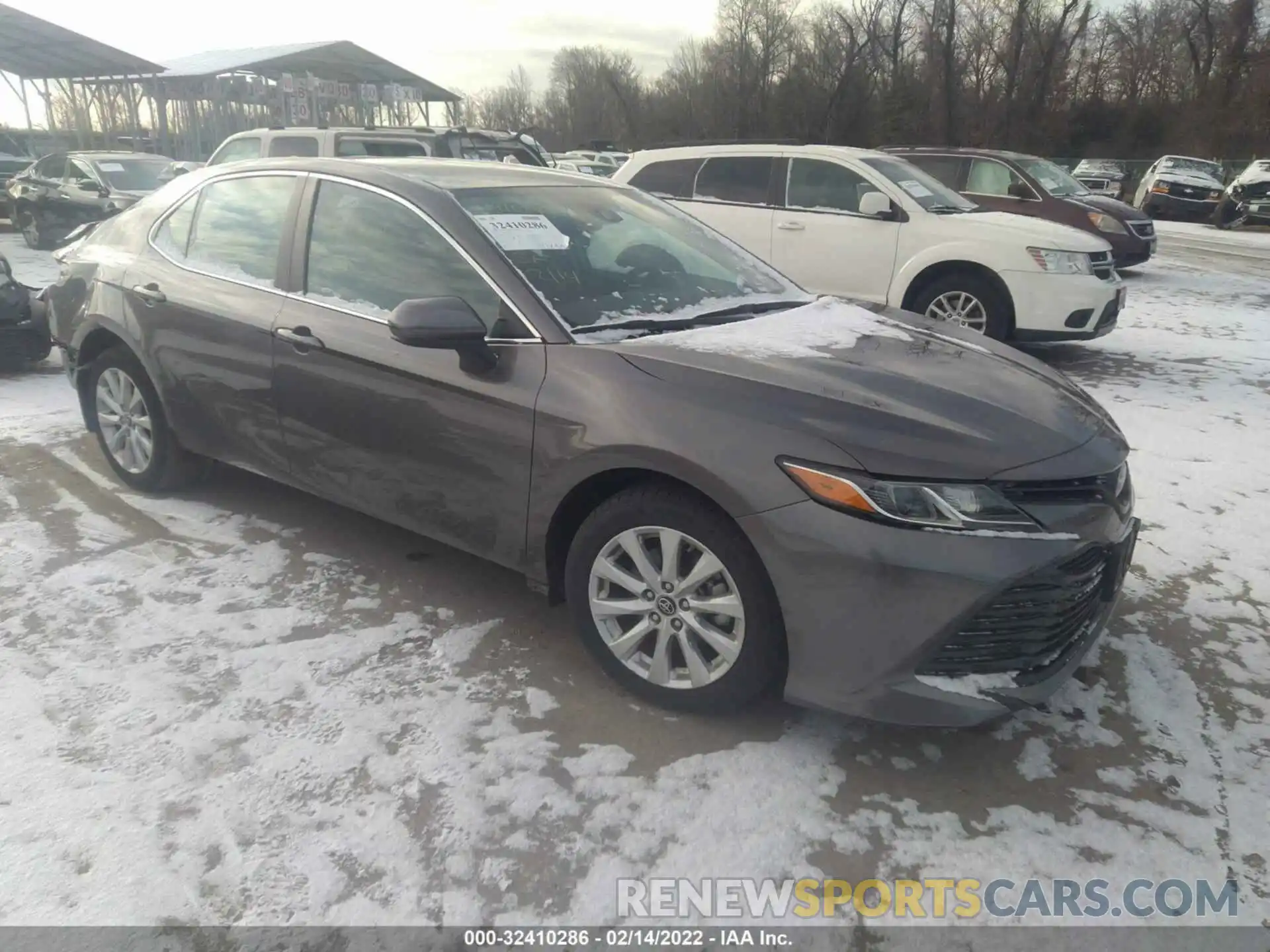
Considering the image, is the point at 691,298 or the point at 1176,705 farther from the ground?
the point at 691,298

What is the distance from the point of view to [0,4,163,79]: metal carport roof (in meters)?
24.8

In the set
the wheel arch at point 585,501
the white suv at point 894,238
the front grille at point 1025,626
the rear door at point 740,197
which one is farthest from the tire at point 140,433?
the rear door at point 740,197

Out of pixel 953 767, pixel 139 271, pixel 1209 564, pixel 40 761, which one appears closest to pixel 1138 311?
pixel 1209 564

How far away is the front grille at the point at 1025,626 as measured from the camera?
2.35 metres

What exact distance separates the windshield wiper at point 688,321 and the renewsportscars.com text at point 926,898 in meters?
1.64

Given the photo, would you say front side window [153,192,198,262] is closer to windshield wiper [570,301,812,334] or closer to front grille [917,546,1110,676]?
windshield wiper [570,301,812,334]

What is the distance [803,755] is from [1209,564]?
2.27 meters

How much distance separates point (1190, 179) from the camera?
22734 mm

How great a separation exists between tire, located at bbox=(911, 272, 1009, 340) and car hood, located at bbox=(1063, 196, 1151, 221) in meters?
4.86

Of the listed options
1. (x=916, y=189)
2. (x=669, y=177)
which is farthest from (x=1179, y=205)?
(x=669, y=177)

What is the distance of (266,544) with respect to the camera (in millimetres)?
3889

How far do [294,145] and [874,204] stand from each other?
6.41m

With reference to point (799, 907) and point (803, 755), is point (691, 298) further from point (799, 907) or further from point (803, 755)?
point (799, 907)

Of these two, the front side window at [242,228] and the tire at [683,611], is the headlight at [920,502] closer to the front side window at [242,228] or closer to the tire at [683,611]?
the tire at [683,611]
